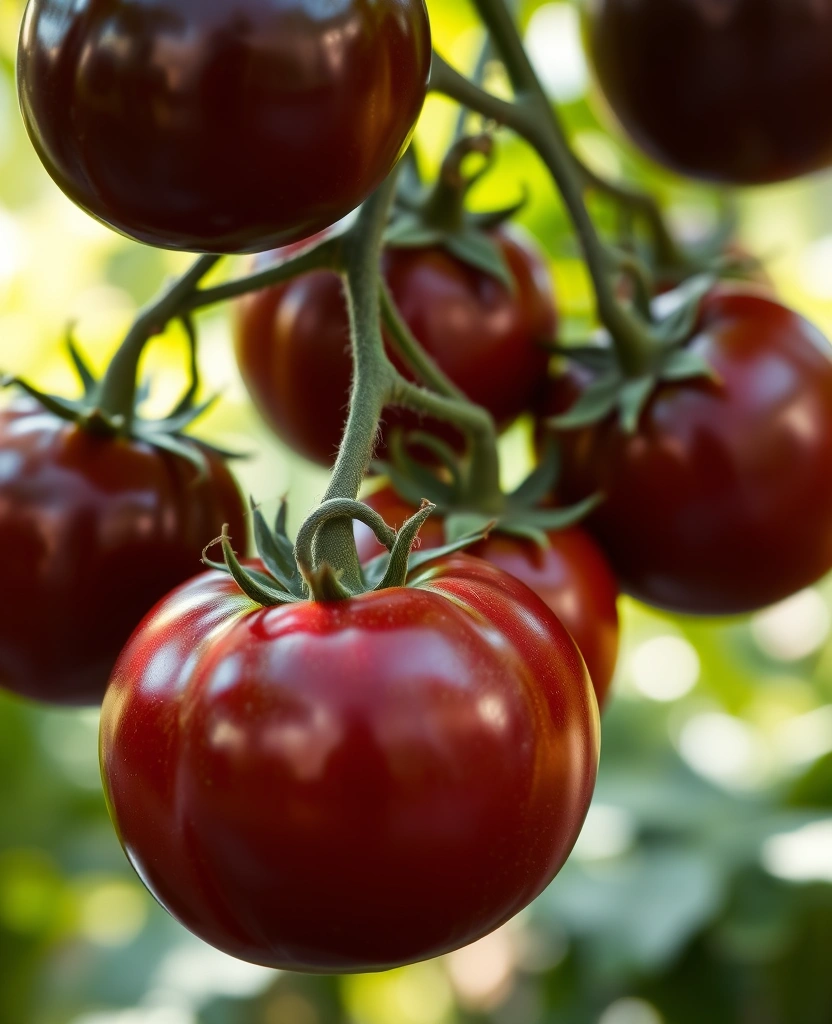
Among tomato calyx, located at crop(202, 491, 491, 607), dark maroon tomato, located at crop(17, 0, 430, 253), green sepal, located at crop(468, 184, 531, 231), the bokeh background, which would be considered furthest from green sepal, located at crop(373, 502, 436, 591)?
the bokeh background

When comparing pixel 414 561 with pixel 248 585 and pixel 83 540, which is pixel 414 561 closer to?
pixel 248 585

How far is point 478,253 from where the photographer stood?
2.33 ft

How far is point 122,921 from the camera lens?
1.47 meters

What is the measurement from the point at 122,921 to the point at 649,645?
67 cm

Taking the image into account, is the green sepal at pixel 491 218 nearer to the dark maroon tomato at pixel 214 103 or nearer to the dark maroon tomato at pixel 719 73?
the dark maroon tomato at pixel 719 73

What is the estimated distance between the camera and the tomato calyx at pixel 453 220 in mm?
694

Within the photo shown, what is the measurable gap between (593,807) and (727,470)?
0.71 meters

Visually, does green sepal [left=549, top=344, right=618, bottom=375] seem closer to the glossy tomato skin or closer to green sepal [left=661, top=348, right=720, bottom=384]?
green sepal [left=661, top=348, right=720, bottom=384]

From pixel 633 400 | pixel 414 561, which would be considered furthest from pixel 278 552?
pixel 633 400

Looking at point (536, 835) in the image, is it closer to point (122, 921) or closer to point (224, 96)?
point (224, 96)

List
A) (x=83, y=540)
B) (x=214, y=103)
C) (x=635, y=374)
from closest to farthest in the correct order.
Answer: (x=214, y=103) < (x=83, y=540) < (x=635, y=374)

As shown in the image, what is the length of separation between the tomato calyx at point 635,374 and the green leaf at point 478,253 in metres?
0.05

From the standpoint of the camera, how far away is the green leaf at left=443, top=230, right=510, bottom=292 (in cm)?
71

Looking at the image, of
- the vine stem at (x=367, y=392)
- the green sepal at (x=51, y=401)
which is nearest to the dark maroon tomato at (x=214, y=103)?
the vine stem at (x=367, y=392)
